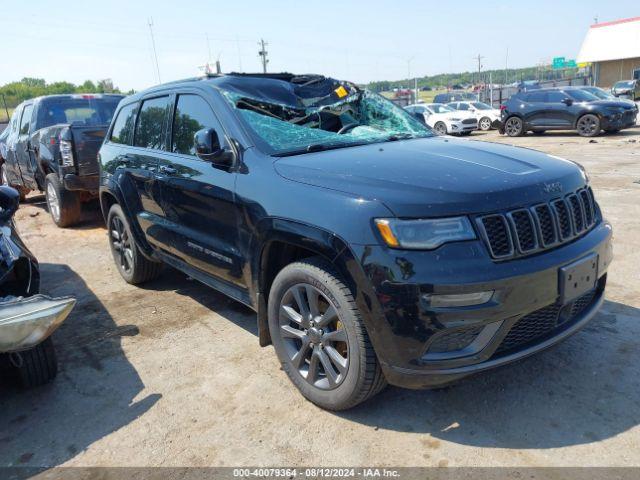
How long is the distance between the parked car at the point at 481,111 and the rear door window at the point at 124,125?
→ 63.8ft

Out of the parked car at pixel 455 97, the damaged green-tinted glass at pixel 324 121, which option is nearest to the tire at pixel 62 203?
the damaged green-tinted glass at pixel 324 121

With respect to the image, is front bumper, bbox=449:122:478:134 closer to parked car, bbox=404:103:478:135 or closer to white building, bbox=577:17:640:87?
parked car, bbox=404:103:478:135

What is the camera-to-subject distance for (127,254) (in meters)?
4.98

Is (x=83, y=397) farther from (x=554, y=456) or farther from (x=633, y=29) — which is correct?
(x=633, y=29)

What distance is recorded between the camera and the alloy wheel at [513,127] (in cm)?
1850

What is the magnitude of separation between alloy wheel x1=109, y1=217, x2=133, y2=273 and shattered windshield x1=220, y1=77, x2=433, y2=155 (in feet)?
6.92

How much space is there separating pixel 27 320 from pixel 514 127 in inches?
744

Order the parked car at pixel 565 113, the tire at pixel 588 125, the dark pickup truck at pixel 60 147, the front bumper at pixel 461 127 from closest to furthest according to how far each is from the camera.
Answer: the dark pickup truck at pixel 60 147, the parked car at pixel 565 113, the tire at pixel 588 125, the front bumper at pixel 461 127

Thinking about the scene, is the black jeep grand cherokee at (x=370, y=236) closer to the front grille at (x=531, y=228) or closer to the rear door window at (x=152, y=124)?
the front grille at (x=531, y=228)

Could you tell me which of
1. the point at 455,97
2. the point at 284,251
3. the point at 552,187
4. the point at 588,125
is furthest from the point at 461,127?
the point at 284,251

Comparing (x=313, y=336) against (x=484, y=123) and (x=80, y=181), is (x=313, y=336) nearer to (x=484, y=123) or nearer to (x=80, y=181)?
(x=80, y=181)

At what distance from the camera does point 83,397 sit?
3.16 m

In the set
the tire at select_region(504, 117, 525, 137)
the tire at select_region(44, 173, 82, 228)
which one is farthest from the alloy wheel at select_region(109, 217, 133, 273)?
the tire at select_region(504, 117, 525, 137)

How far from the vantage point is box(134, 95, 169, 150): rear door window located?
4.06m
